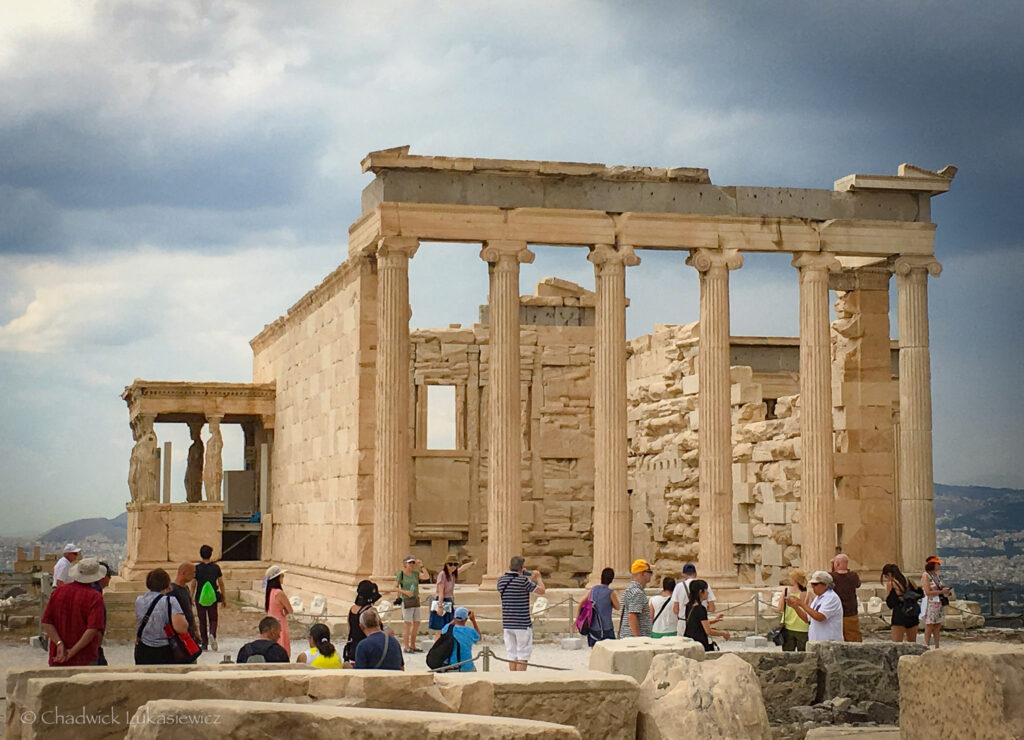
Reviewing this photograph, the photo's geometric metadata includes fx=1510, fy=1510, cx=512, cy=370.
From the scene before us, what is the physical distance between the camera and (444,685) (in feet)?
28.4

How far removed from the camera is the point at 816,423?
23.4 m

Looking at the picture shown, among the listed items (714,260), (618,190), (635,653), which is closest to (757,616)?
(714,260)

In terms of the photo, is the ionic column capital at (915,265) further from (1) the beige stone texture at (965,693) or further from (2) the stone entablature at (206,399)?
(1) the beige stone texture at (965,693)

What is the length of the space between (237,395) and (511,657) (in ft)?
55.9

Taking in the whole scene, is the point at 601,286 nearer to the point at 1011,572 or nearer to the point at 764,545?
the point at 764,545

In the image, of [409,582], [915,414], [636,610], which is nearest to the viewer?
[636,610]

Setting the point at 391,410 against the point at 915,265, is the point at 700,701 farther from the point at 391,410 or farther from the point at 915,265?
the point at 915,265

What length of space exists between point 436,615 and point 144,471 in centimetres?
1389

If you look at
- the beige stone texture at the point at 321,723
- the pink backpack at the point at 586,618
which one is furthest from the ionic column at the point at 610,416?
the beige stone texture at the point at 321,723

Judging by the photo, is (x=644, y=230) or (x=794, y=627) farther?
(x=644, y=230)

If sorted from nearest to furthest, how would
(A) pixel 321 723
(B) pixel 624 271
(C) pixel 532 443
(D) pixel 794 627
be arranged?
(A) pixel 321 723
(D) pixel 794 627
(B) pixel 624 271
(C) pixel 532 443

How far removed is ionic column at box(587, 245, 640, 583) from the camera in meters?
22.5

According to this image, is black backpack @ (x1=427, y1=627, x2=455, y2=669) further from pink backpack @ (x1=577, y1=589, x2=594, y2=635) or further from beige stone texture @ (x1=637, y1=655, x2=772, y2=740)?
pink backpack @ (x1=577, y1=589, x2=594, y2=635)

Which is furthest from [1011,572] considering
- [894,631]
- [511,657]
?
[511,657]
